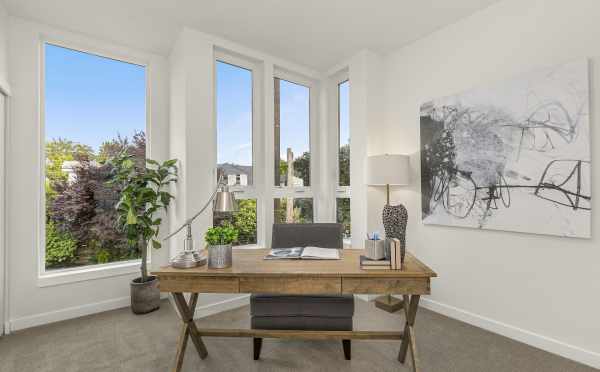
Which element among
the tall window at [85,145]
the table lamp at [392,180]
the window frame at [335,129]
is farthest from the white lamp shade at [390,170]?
the tall window at [85,145]

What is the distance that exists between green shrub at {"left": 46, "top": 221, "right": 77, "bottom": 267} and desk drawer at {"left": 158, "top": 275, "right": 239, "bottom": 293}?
198 centimetres

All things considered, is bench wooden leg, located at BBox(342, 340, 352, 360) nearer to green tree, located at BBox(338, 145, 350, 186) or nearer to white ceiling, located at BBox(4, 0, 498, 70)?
green tree, located at BBox(338, 145, 350, 186)

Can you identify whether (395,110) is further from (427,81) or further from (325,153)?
Result: (325,153)

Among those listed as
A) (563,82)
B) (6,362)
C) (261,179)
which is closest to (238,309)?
(261,179)

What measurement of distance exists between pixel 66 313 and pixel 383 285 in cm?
297

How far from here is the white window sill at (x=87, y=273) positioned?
2.64 m

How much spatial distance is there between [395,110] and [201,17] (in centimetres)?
220

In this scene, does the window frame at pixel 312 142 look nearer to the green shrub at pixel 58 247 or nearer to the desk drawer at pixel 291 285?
the desk drawer at pixel 291 285

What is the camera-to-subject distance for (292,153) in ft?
12.1

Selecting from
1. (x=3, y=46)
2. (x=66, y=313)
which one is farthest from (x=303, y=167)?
(x=3, y=46)

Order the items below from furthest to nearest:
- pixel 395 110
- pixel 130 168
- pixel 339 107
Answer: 1. pixel 339 107
2. pixel 395 110
3. pixel 130 168

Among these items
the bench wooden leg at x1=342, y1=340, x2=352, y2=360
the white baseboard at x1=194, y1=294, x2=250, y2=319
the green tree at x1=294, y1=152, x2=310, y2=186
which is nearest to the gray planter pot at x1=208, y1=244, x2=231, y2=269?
the bench wooden leg at x1=342, y1=340, x2=352, y2=360

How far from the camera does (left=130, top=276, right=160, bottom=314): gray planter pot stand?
9.06 ft

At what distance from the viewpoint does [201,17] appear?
2607 millimetres
